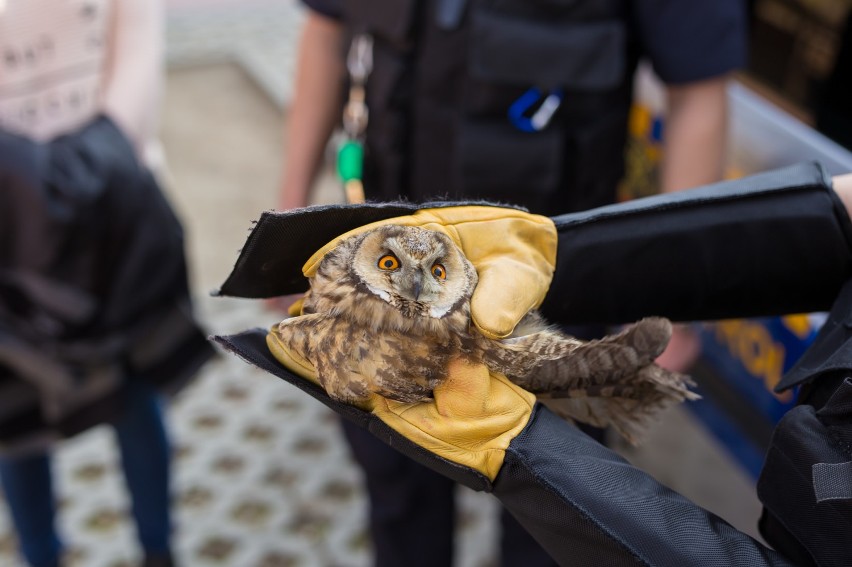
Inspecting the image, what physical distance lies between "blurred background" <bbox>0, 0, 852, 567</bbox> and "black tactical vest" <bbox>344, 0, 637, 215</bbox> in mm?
615

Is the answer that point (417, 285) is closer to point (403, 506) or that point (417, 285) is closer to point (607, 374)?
point (607, 374)

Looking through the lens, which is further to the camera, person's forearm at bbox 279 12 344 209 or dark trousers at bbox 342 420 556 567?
person's forearm at bbox 279 12 344 209

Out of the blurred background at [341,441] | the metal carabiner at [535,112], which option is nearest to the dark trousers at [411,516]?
the blurred background at [341,441]

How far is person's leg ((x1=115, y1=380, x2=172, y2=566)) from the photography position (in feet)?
6.57

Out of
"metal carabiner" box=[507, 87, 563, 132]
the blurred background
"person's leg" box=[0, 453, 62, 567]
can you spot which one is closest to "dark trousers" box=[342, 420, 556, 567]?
the blurred background

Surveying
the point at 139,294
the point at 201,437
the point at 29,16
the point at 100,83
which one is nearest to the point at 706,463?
the point at 201,437

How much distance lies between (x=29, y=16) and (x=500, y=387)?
52.8 inches

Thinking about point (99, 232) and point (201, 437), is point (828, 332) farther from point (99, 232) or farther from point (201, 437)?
point (201, 437)

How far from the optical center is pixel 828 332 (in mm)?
1020

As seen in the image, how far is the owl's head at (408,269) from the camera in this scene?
0.94 m

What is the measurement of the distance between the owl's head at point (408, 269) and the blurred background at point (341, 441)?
1.12 metres

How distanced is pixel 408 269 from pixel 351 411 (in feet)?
0.59

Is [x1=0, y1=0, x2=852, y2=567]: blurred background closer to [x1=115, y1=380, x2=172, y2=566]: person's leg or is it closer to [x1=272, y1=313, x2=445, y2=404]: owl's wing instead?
[x1=115, y1=380, x2=172, y2=566]: person's leg

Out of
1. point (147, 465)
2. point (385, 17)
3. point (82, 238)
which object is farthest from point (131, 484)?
point (385, 17)
